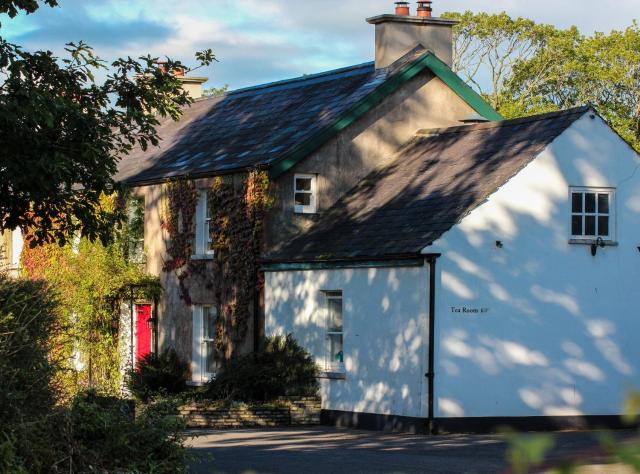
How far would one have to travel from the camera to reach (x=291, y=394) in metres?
23.5

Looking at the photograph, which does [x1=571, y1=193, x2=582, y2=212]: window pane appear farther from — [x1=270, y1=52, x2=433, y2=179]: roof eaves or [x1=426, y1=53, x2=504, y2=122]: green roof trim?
[x1=270, y1=52, x2=433, y2=179]: roof eaves

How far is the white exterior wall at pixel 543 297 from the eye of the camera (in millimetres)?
21016

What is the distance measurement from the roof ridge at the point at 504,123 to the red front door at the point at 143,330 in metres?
8.60

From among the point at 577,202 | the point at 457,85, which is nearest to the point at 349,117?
the point at 457,85

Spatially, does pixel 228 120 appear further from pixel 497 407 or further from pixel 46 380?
pixel 46 380

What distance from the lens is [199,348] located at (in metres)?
27.6

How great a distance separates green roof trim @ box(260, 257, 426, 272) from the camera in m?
21.3

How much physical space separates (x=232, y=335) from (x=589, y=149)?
8985mm

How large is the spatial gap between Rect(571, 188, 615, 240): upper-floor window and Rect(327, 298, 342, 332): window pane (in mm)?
4906

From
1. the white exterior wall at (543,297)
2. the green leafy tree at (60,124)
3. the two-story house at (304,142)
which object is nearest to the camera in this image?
the green leafy tree at (60,124)

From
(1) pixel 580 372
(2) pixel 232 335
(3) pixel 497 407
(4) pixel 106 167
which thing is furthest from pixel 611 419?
(4) pixel 106 167

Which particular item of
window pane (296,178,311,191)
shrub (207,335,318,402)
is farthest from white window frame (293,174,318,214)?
shrub (207,335,318,402)

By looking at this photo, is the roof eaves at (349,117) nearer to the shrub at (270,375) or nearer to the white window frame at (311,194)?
the white window frame at (311,194)

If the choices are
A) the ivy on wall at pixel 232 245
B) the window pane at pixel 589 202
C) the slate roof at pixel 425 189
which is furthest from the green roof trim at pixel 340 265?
the window pane at pixel 589 202
